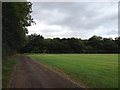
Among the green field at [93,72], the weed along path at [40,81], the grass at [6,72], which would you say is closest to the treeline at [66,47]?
the green field at [93,72]

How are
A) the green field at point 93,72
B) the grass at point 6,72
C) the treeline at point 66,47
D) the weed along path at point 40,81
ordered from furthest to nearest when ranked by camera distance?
the treeline at point 66,47 → the grass at point 6,72 → the green field at point 93,72 → the weed along path at point 40,81

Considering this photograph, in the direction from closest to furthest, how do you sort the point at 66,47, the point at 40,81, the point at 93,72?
the point at 40,81 → the point at 93,72 → the point at 66,47

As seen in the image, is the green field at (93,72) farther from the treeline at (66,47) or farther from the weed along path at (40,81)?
the treeline at (66,47)

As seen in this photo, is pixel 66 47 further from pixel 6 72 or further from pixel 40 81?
pixel 40 81

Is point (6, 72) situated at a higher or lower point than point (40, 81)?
lower

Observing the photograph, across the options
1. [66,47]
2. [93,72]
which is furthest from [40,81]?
[66,47]

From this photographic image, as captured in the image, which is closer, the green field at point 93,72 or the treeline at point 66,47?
the green field at point 93,72

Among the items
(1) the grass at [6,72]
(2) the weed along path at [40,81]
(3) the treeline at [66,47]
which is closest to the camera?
(2) the weed along path at [40,81]

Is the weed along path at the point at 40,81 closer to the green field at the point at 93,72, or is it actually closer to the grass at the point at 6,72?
the grass at the point at 6,72

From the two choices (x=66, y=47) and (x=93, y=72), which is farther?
(x=66, y=47)

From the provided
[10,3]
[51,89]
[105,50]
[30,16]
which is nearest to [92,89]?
[51,89]

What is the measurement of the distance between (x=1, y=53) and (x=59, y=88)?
20.6 m

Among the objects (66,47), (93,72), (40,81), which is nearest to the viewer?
(40,81)

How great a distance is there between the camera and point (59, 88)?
14.1 metres
